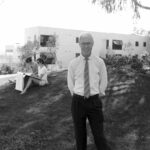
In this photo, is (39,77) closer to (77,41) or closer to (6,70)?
(6,70)

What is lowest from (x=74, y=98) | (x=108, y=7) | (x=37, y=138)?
(x=37, y=138)

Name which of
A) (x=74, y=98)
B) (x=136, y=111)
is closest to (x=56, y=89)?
(x=136, y=111)

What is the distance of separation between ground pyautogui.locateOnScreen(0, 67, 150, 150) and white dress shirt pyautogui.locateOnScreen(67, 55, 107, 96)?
1.51m

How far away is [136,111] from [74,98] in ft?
11.4

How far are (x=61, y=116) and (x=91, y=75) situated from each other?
3160 mm

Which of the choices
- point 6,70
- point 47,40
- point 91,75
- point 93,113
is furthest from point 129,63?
point 47,40

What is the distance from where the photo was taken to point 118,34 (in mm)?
50781

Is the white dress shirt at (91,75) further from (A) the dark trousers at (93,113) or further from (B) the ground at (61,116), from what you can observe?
(B) the ground at (61,116)

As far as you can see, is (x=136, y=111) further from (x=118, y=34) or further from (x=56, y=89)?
(x=118, y=34)

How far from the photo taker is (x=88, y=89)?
3932mm

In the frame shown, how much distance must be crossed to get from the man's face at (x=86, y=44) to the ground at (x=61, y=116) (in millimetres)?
1875

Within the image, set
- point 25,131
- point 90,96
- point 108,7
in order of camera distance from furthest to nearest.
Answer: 1. point 108,7
2. point 25,131
3. point 90,96

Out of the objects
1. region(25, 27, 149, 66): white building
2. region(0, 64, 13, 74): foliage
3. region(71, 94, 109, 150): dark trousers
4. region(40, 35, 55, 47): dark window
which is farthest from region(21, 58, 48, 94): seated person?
region(25, 27, 149, 66): white building

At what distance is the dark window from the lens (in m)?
42.2
